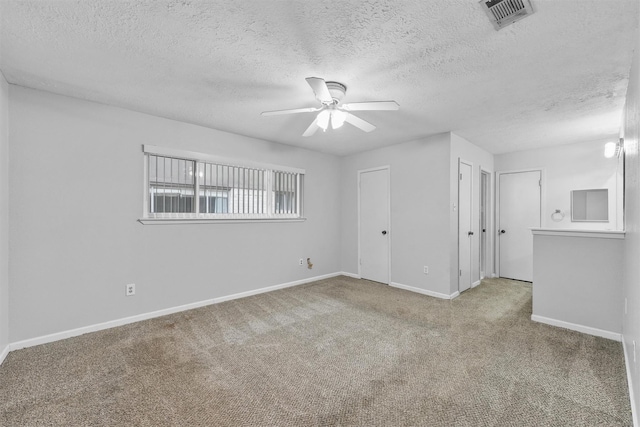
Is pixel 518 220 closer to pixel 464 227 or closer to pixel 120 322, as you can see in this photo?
pixel 464 227

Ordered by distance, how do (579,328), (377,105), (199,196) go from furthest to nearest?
(199,196)
(579,328)
(377,105)

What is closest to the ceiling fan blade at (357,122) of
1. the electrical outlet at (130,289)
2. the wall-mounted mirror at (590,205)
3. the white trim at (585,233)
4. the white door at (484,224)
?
the white trim at (585,233)

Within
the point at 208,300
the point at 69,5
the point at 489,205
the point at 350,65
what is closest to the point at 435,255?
the point at 489,205

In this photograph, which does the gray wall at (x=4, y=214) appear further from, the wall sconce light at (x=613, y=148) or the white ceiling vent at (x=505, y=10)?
the wall sconce light at (x=613, y=148)

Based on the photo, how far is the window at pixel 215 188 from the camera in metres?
3.30

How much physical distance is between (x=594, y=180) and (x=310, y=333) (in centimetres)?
478

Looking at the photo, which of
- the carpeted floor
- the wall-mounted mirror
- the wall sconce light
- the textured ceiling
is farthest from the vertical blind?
the wall-mounted mirror

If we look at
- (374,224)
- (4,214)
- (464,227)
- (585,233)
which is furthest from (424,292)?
(4,214)

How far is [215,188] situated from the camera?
3799mm

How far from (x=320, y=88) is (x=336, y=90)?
0.44m

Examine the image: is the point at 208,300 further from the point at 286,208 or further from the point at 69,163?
the point at 69,163

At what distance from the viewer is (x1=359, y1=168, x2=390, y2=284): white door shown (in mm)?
4754

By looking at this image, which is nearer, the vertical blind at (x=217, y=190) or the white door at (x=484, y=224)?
the vertical blind at (x=217, y=190)

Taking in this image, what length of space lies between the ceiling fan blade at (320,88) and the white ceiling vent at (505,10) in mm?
994
